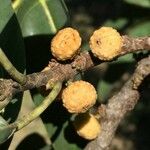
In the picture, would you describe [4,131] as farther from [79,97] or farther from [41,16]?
[41,16]

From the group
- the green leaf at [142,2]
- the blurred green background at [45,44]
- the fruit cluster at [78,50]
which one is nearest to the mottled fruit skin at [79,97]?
the fruit cluster at [78,50]

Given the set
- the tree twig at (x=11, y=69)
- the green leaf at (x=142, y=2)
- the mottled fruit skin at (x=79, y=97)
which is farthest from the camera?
the green leaf at (x=142, y=2)

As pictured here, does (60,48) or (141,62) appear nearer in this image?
(60,48)

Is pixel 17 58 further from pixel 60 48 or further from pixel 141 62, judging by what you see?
pixel 141 62

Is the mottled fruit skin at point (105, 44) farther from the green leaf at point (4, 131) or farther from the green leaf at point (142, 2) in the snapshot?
the green leaf at point (142, 2)

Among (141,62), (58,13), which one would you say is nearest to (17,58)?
(58,13)

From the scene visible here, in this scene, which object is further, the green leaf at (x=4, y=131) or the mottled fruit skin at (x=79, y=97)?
the mottled fruit skin at (x=79, y=97)

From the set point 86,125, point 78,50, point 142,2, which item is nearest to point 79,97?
point 78,50
